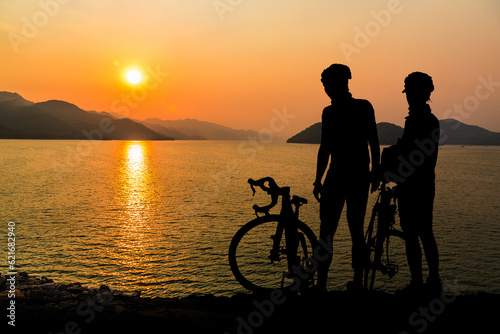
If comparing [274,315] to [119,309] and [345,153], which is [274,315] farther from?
[345,153]

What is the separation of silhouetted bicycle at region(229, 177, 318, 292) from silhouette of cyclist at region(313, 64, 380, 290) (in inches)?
14.8

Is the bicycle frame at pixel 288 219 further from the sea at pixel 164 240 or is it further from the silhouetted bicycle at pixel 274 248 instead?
the sea at pixel 164 240

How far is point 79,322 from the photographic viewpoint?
5.00 m

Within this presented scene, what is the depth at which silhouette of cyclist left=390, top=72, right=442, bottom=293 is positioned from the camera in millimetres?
5438

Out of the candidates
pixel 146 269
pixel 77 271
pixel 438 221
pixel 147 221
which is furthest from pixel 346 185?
pixel 438 221

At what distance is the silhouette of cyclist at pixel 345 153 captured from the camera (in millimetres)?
5520

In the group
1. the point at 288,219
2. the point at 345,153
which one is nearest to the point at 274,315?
the point at 288,219

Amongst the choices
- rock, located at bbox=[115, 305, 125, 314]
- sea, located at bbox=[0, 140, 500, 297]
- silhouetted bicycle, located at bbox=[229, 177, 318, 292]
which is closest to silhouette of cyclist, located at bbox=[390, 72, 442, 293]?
silhouetted bicycle, located at bbox=[229, 177, 318, 292]

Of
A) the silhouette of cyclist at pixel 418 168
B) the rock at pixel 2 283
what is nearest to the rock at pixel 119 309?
the silhouette of cyclist at pixel 418 168

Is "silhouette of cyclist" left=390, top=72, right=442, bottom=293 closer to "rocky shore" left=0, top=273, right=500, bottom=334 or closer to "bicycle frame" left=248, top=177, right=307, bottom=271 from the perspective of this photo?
"rocky shore" left=0, top=273, right=500, bottom=334

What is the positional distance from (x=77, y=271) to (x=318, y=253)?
1017cm

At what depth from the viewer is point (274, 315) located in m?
5.20

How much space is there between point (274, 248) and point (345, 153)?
1895mm

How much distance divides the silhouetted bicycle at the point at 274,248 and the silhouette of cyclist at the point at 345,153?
14.8 inches
